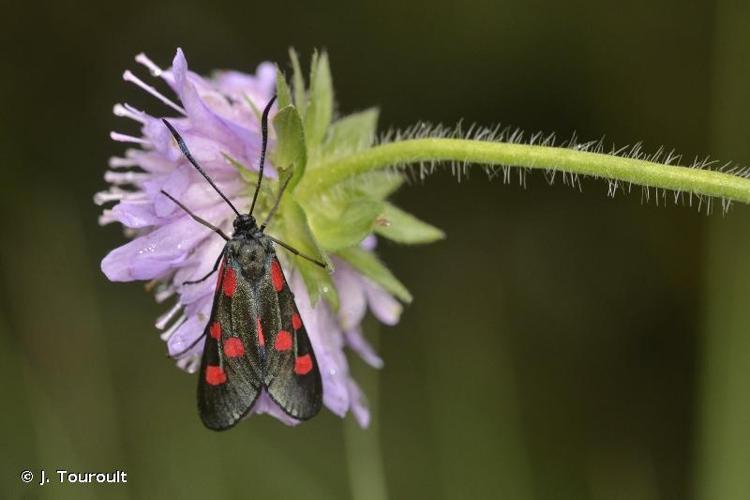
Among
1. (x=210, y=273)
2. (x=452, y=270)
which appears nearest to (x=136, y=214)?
(x=210, y=273)

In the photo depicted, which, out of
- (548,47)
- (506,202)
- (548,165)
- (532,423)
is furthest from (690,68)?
(548,165)

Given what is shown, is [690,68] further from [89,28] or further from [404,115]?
[89,28]

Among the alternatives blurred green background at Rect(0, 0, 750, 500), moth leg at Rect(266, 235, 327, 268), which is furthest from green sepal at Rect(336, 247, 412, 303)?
blurred green background at Rect(0, 0, 750, 500)

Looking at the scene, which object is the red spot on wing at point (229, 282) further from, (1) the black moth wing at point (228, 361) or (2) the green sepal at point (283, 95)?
(2) the green sepal at point (283, 95)

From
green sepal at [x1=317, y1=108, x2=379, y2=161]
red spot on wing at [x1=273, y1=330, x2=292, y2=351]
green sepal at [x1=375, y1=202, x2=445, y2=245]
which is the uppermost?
green sepal at [x1=317, y1=108, x2=379, y2=161]

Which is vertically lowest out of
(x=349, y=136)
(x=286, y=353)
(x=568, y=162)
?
(x=286, y=353)

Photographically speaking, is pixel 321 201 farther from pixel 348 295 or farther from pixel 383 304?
pixel 383 304

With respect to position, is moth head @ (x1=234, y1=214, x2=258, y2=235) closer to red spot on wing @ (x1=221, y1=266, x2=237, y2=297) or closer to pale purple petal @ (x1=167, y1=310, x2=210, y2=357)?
red spot on wing @ (x1=221, y1=266, x2=237, y2=297)
